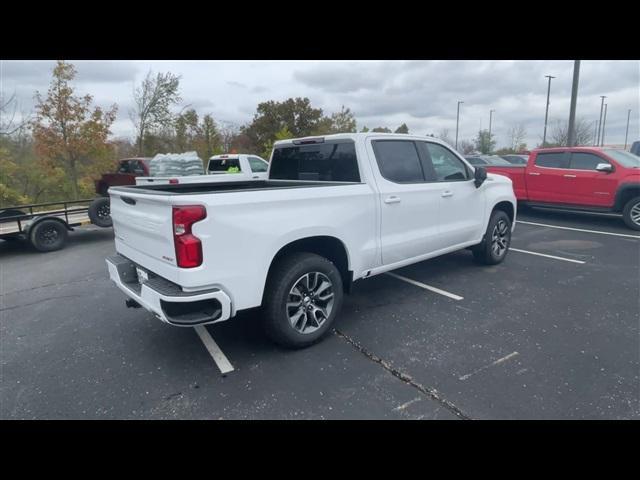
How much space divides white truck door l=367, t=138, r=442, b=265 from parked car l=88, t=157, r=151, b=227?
618 cm

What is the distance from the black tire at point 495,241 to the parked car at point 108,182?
7.17 m

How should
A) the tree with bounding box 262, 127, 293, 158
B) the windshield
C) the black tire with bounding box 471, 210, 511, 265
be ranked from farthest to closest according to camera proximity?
the tree with bounding box 262, 127, 293, 158
the windshield
the black tire with bounding box 471, 210, 511, 265

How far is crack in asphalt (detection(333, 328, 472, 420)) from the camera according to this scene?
258 cm

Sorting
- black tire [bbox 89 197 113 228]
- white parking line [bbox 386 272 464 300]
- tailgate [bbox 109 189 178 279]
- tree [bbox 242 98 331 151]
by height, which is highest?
tree [bbox 242 98 331 151]

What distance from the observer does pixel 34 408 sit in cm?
271

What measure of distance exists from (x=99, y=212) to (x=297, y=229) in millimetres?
7075

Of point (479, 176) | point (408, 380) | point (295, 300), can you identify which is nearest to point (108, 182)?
point (295, 300)

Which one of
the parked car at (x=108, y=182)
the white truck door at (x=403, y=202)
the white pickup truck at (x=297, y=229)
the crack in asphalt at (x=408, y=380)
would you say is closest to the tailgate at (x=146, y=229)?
the white pickup truck at (x=297, y=229)

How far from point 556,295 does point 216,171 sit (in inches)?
391

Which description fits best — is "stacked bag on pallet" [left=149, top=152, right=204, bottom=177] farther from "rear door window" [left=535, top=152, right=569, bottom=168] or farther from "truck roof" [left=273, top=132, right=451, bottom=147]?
"rear door window" [left=535, top=152, right=569, bottom=168]

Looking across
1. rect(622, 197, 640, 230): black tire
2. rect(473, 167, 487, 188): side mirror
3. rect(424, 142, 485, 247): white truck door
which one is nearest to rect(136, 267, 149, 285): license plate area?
rect(424, 142, 485, 247): white truck door

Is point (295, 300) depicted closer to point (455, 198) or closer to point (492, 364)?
point (492, 364)
